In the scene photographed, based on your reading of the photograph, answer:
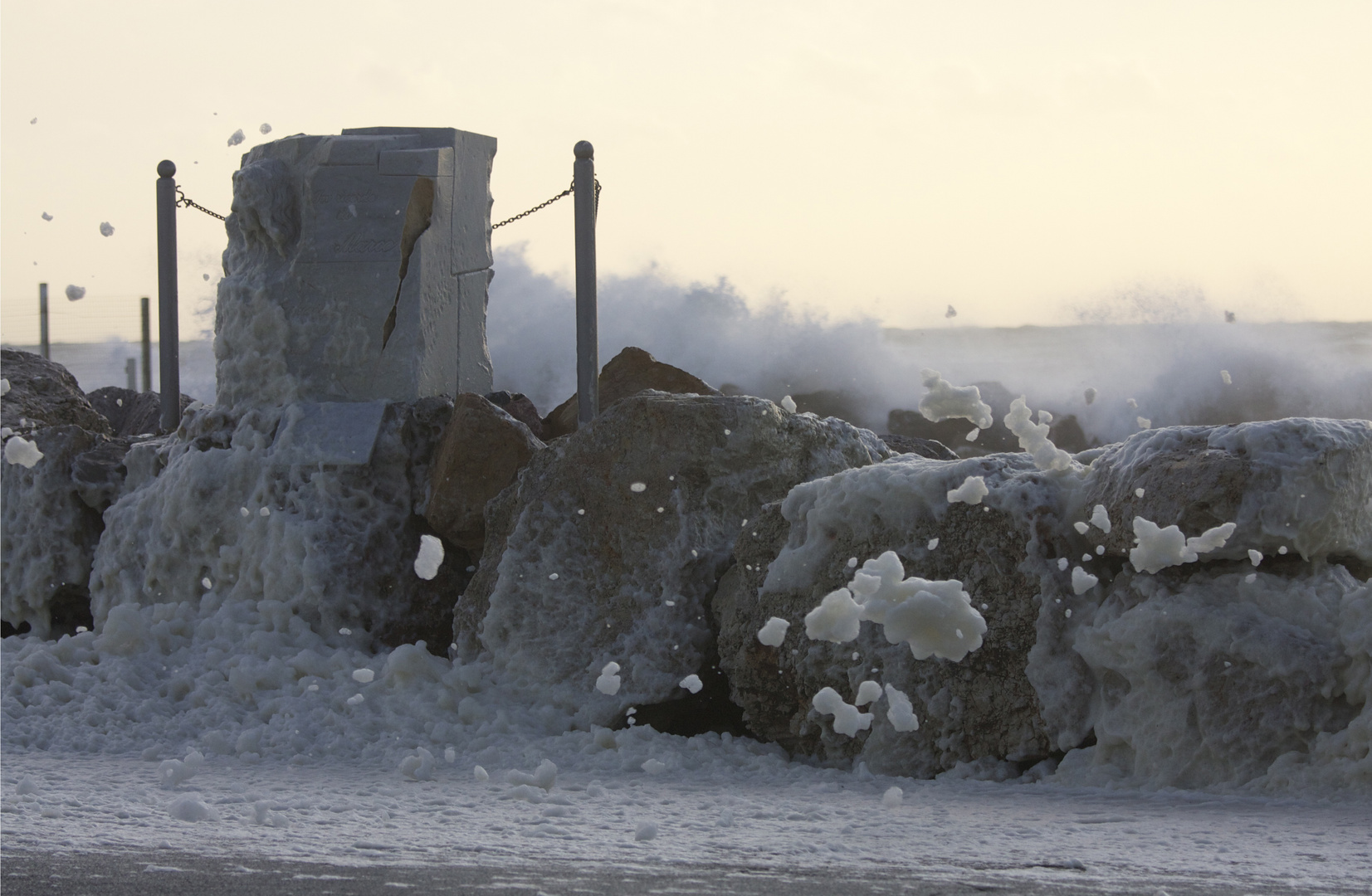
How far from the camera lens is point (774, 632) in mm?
4133

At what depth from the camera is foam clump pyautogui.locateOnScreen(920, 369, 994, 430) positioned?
14.8ft

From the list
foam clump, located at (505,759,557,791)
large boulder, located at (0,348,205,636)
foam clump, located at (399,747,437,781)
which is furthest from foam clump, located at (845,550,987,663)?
large boulder, located at (0,348,205,636)

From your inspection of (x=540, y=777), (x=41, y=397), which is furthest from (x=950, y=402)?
(x=41, y=397)

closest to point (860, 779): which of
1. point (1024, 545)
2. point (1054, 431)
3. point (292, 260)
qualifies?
point (1024, 545)

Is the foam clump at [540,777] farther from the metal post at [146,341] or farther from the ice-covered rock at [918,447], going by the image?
the metal post at [146,341]

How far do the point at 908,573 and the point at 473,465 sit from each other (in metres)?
1.97

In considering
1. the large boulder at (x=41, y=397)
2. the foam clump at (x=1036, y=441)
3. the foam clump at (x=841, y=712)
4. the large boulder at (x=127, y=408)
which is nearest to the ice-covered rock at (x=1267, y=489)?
the foam clump at (x=1036, y=441)

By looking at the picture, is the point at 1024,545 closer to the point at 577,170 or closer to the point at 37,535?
the point at 577,170

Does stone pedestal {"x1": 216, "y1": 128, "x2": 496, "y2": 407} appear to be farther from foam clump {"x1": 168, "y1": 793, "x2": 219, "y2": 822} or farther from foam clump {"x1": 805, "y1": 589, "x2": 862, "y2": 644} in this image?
foam clump {"x1": 168, "y1": 793, "x2": 219, "y2": 822}

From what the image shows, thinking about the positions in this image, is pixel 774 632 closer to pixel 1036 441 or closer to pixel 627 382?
pixel 1036 441

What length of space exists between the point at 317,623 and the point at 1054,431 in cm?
1130

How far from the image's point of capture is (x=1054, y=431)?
15.3 m

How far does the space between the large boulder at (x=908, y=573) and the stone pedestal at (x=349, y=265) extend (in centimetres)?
207

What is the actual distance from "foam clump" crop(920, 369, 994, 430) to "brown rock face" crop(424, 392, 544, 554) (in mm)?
1674
